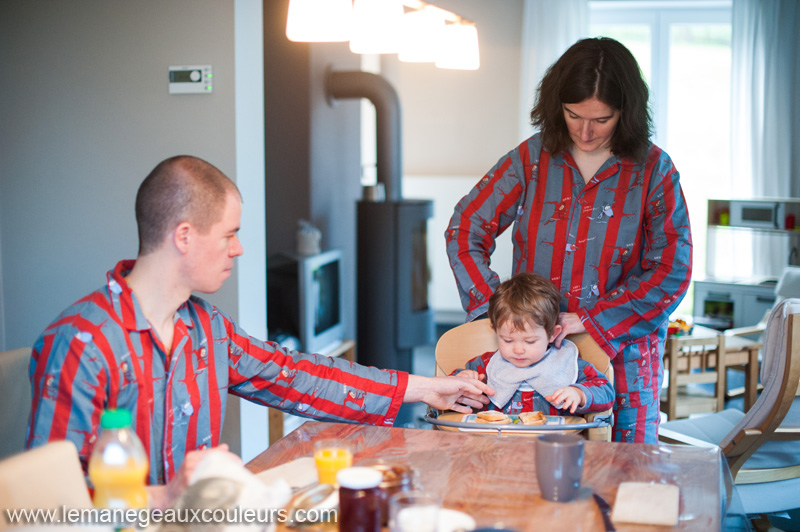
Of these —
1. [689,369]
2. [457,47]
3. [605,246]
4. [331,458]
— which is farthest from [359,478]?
[689,369]

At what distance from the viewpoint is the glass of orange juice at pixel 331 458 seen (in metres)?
1.38

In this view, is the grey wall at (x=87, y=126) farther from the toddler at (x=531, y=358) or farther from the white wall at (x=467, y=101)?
the white wall at (x=467, y=101)

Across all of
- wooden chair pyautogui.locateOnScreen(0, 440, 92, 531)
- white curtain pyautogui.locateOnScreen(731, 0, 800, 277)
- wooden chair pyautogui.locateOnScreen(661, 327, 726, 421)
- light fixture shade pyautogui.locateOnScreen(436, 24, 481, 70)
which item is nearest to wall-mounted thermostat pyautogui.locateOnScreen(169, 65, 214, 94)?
light fixture shade pyautogui.locateOnScreen(436, 24, 481, 70)

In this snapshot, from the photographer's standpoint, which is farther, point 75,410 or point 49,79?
point 49,79

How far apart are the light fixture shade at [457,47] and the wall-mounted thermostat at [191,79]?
1023 mm

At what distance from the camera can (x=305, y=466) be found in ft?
4.95

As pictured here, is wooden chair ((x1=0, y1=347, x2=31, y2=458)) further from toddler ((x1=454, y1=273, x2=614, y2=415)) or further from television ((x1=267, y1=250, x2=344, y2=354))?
television ((x1=267, y1=250, x2=344, y2=354))

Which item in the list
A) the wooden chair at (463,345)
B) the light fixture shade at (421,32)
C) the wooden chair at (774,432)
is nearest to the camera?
the wooden chair at (463,345)

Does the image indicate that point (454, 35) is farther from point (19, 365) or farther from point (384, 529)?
point (384, 529)

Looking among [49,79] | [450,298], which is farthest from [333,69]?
[450,298]

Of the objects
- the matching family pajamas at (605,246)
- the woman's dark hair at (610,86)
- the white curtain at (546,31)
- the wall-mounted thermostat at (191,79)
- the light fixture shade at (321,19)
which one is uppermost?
the white curtain at (546,31)

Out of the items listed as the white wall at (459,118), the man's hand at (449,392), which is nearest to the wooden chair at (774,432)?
the man's hand at (449,392)

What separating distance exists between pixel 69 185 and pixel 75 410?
1.98 m

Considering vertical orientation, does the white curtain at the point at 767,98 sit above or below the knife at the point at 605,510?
above
